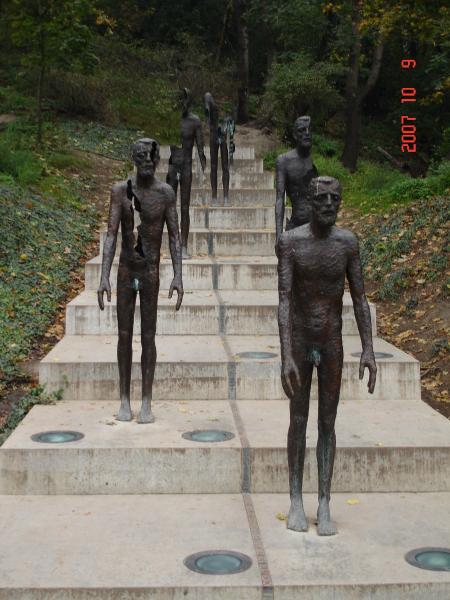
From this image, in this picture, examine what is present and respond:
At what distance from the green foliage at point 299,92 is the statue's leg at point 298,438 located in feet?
50.8

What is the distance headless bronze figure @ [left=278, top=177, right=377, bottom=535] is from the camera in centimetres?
543

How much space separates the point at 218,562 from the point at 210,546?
238 mm

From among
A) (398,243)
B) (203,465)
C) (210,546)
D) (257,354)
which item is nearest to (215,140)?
(398,243)

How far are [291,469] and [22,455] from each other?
2117 mm

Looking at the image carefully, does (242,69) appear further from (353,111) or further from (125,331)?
(125,331)

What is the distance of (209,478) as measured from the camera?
6.79m

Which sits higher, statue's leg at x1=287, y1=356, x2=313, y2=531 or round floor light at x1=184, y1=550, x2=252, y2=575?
statue's leg at x1=287, y1=356, x2=313, y2=531

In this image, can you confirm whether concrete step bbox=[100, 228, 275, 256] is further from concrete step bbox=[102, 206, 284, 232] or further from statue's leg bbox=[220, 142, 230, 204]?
statue's leg bbox=[220, 142, 230, 204]

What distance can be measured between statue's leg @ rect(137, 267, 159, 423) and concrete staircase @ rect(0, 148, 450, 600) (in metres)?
0.16

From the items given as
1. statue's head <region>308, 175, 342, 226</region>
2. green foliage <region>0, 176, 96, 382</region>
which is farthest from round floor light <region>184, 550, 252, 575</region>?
green foliage <region>0, 176, 96, 382</region>

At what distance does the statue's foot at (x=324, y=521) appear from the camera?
18.7ft

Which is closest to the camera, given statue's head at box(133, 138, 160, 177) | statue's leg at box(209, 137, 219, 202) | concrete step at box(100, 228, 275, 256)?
statue's head at box(133, 138, 160, 177)

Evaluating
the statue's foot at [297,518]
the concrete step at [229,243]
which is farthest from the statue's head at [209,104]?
the statue's foot at [297,518]

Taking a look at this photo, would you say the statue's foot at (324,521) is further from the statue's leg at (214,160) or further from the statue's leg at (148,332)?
the statue's leg at (214,160)
